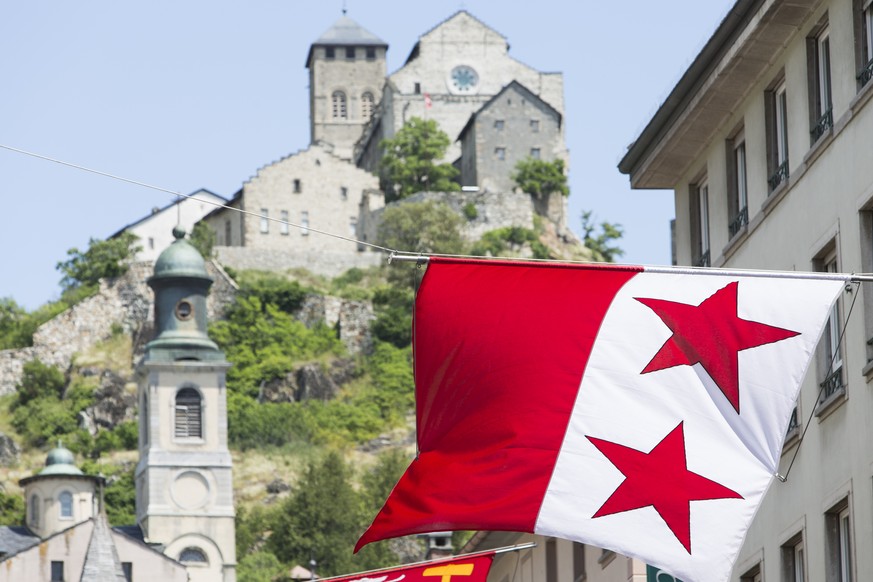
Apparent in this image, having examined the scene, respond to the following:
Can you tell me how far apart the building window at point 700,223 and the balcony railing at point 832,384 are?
18.6 ft

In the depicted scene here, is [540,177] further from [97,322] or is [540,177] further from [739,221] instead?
[739,221]

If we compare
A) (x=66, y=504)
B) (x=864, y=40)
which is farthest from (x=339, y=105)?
(x=864, y=40)

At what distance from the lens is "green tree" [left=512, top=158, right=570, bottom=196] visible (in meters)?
154

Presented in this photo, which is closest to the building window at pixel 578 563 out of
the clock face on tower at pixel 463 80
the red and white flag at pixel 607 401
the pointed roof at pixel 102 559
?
the red and white flag at pixel 607 401

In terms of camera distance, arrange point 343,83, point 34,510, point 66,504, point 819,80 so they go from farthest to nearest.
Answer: point 343,83
point 66,504
point 34,510
point 819,80

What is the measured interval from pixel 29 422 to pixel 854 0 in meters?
113

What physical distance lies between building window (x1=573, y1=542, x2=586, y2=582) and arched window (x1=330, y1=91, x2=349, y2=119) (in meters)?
140

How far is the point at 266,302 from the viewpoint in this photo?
14262 centimetres

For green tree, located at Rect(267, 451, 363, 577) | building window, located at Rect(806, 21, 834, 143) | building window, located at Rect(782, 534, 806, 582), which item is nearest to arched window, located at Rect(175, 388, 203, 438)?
green tree, located at Rect(267, 451, 363, 577)

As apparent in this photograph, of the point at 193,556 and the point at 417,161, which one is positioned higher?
the point at 417,161

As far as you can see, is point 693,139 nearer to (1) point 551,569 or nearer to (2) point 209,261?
(1) point 551,569

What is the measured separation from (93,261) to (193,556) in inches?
2022

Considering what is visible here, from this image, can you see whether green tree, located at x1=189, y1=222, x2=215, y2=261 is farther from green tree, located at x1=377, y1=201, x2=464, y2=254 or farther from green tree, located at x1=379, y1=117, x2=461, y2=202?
green tree, located at x1=379, y1=117, x2=461, y2=202

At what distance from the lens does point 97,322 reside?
143375 millimetres
